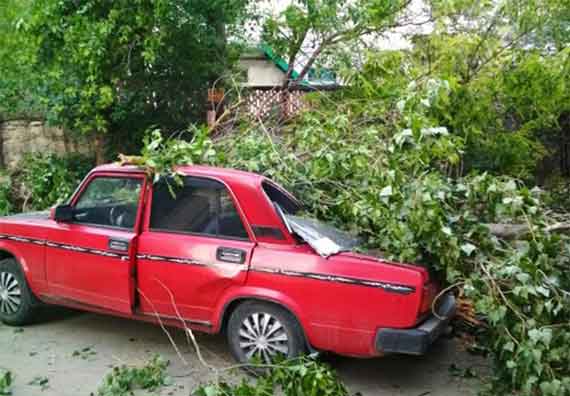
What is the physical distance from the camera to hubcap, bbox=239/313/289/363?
4.14 m

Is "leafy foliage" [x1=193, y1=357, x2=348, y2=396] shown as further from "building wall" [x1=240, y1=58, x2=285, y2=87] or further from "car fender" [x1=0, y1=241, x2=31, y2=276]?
"building wall" [x1=240, y1=58, x2=285, y2=87]

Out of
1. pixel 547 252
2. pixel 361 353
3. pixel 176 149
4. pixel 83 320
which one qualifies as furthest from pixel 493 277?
pixel 83 320

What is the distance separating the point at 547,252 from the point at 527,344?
713 mm

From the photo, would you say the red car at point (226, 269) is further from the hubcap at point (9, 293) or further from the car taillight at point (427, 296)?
the hubcap at point (9, 293)

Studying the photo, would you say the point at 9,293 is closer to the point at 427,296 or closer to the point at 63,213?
the point at 63,213

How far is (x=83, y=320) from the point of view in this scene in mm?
5590

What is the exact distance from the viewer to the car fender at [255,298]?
4.02 m

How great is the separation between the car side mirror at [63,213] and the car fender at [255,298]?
163cm

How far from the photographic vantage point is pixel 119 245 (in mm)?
4582

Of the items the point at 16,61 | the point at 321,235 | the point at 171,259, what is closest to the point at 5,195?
the point at 16,61

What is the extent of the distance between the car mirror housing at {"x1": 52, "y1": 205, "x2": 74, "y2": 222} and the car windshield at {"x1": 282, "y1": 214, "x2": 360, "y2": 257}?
193cm

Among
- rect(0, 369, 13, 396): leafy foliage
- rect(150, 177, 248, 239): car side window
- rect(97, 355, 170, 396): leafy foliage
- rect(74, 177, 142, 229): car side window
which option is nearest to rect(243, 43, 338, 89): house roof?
rect(74, 177, 142, 229): car side window

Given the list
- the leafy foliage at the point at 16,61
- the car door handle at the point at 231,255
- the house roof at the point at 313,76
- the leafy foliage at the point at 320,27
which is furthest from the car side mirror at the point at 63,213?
the house roof at the point at 313,76

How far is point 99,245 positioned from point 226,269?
1193mm
